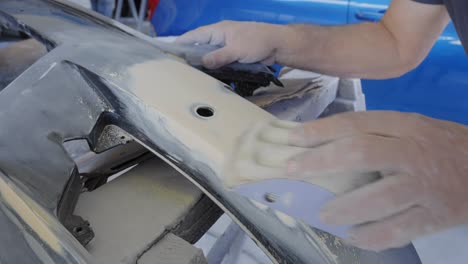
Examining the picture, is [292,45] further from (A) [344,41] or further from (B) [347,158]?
(B) [347,158]

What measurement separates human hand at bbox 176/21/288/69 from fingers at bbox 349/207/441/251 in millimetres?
414

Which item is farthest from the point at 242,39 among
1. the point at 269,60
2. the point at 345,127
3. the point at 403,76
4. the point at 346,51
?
the point at 403,76

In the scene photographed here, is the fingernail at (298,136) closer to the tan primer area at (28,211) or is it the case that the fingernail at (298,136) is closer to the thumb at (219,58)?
the tan primer area at (28,211)

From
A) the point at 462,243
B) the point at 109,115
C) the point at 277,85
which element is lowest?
the point at 462,243

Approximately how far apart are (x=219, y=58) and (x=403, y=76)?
98 centimetres

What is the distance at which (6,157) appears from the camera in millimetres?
404

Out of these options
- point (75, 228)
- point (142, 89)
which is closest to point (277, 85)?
point (142, 89)

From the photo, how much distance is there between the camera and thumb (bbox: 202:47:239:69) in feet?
2.27

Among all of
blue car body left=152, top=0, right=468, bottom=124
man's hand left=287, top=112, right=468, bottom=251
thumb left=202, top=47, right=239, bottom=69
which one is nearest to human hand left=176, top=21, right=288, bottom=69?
thumb left=202, top=47, right=239, bottom=69

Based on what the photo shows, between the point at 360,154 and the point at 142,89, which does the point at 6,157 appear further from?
the point at 360,154

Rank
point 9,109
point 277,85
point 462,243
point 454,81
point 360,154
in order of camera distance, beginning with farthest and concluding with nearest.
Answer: point 454,81 < point 277,85 < point 462,243 < point 9,109 < point 360,154

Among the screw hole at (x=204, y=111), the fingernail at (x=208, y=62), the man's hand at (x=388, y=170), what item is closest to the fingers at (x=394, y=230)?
the man's hand at (x=388, y=170)

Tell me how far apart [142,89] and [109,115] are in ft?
0.18

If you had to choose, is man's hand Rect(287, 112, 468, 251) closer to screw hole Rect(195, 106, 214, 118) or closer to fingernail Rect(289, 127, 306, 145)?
fingernail Rect(289, 127, 306, 145)
